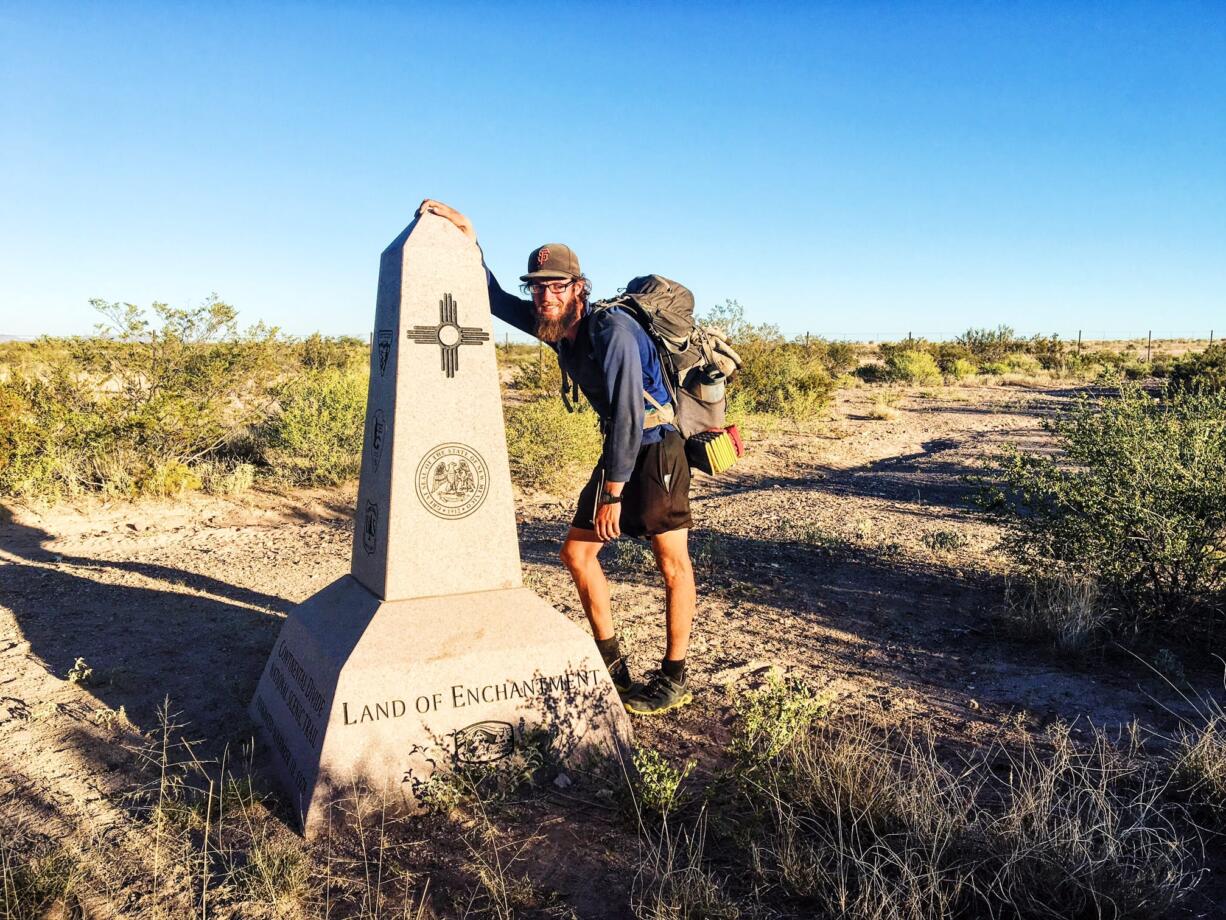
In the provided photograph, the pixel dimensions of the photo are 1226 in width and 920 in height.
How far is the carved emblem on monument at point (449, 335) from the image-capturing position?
328 cm

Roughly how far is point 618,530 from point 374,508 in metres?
1.00

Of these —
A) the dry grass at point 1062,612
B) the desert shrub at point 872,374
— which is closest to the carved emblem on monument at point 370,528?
the dry grass at point 1062,612

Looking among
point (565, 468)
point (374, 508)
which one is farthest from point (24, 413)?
point (374, 508)

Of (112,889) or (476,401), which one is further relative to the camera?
(476,401)

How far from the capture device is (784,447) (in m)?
14.2

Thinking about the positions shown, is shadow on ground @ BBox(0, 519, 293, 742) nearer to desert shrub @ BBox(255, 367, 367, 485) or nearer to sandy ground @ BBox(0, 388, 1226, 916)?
sandy ground @ BBox(0, 388, 1226, 916)

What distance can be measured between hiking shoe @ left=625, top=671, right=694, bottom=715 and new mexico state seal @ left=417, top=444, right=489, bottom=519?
1.22 meters

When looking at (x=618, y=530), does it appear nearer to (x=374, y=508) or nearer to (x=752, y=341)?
(x=374, y=508)

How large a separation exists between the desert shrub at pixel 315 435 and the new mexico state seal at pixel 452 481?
6.67 meters

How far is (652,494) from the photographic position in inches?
142

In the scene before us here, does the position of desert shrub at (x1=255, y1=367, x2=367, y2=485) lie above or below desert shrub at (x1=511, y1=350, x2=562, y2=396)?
below

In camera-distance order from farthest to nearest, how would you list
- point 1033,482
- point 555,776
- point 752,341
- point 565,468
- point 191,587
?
point 752,341, point 565,468, point 191,587, point 1033,482, point 555,776

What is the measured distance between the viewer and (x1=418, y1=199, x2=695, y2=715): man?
3.36 meters

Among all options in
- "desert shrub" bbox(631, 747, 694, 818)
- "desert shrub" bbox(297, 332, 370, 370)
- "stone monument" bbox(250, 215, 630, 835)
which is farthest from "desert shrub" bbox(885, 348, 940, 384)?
"desert shrub" bbox(631, 747, 694, 818)
